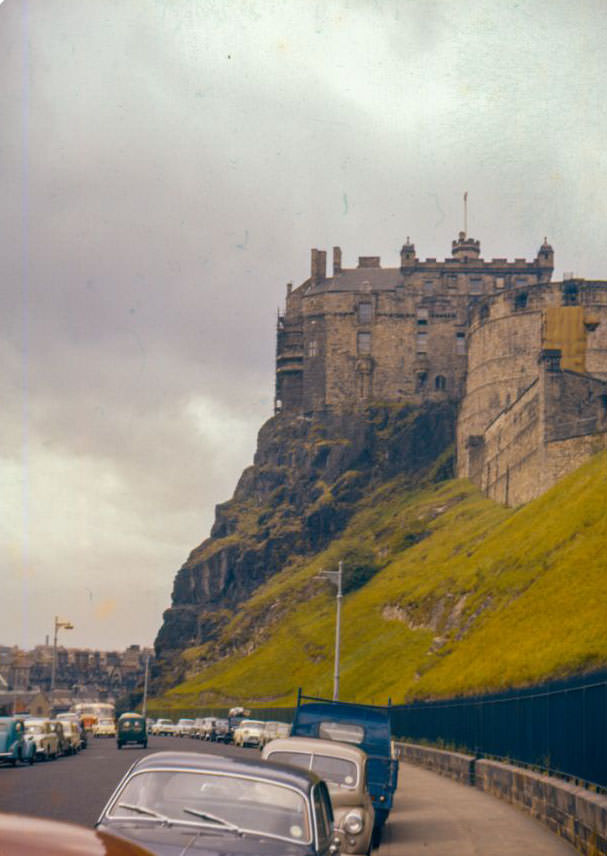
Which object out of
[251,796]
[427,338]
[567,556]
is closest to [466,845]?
[251,796]

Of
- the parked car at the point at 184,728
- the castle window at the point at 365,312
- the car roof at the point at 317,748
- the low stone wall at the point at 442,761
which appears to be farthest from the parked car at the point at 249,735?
the castle window at the point at 365,312

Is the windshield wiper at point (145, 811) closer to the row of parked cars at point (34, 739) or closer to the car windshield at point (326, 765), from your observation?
the car windshield at point (326, 765)

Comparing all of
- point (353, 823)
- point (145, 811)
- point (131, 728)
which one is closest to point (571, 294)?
point (131, 728)

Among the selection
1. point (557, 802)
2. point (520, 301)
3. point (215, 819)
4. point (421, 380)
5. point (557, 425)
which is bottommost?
point (557, 802)

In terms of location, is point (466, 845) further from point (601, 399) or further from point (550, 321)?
point (550, 321)

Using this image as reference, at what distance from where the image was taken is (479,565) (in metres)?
84.9

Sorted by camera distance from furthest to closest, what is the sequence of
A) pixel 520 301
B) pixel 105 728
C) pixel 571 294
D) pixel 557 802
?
pixel 520 301 → pixel 571 294 → pixel 105 728 → pixel 557 802

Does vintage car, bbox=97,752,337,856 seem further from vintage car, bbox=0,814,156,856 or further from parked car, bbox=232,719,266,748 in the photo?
parked car, bbox=232,719,266,748

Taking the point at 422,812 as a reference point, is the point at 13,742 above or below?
above

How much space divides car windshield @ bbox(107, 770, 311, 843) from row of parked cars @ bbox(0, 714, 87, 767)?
2756cm

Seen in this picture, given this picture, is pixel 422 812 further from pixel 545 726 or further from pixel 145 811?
pixel 145 811

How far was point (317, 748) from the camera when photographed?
16453 millimetres

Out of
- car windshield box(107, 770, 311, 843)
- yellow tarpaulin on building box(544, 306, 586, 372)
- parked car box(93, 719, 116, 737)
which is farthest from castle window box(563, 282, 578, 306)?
car windshield box(107, 770, 311, 843)

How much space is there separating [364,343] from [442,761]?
98980mm
